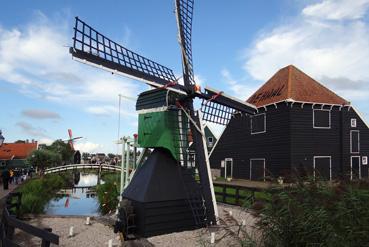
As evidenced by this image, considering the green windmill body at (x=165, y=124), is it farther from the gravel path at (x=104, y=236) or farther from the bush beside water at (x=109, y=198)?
the bush beside water at (x=109, y=198)

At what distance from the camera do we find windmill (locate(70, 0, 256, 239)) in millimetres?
9031

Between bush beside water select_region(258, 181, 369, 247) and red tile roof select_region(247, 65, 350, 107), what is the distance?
643 inches

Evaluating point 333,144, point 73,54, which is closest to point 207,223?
point 73,54

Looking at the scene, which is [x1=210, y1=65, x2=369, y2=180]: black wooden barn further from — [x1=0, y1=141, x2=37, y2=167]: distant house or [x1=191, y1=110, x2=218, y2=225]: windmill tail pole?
[x1=0, y1=141, x2=37, y2=167]: distant house

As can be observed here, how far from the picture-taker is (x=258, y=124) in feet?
76.2

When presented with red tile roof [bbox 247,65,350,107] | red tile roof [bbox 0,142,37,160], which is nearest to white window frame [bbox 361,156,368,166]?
red tile roof [bbox 247,65,350,107]

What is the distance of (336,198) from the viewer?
14.8 feet

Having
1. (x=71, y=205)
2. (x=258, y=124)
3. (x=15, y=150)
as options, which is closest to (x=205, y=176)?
(x=71, y=205)

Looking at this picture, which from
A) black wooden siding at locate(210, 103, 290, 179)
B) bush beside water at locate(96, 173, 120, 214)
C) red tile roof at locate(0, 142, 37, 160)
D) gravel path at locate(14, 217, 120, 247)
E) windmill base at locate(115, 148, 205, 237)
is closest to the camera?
gravel path at locate(14, 217, 120, 247)

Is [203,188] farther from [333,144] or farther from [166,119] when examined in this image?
[333,144]

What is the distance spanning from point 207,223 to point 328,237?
586cm

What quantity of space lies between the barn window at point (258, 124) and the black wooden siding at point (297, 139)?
329mm

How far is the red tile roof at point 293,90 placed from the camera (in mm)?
20978

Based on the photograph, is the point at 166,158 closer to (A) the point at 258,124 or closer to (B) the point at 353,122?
(A) the point at 258,124
